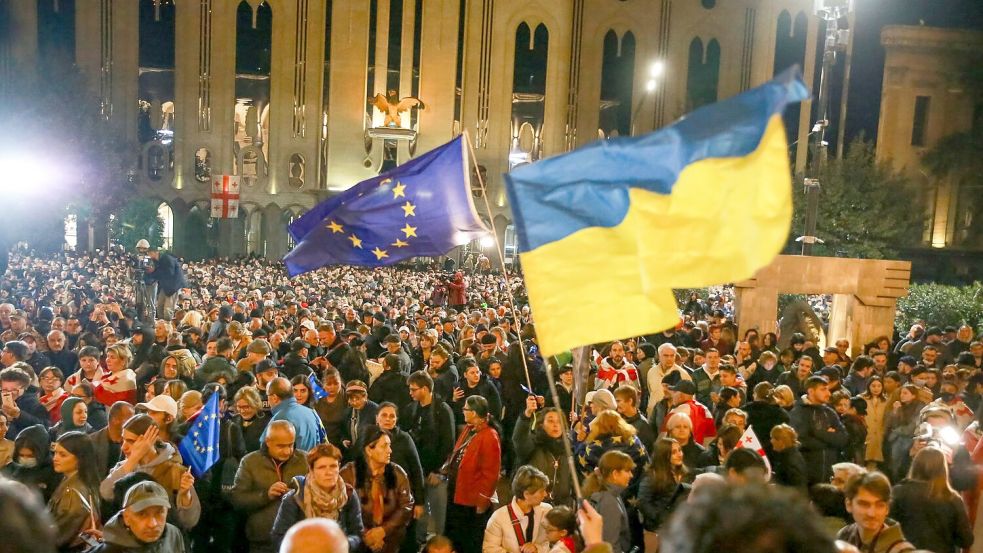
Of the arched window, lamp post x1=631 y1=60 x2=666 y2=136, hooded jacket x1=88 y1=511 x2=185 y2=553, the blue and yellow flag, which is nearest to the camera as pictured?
the blue and yellow flag

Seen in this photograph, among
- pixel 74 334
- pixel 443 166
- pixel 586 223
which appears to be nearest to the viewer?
pixel 586 223

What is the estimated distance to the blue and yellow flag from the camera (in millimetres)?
3727

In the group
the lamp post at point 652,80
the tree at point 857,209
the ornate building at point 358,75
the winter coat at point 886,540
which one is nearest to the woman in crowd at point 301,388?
the winter coat at point 886,540

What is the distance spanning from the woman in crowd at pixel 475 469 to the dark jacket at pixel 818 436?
8.05 ft

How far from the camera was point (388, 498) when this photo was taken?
536 centimetres

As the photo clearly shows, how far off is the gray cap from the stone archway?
488 inches

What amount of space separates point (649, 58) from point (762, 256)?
43.6 m

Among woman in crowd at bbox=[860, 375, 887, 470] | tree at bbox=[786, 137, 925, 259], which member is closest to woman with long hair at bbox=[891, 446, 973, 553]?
woman in crowd at bbox=[860, 375, 887, 470]

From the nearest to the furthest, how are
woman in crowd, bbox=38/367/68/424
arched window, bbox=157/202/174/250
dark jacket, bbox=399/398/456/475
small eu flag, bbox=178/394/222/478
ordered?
small eu flag, bbox=178/394/222/478, woman in crowd, bbox=38/367/68/424, dark jacket, bbox=399/398/456/475, arched window, bbox=157/202/174/250

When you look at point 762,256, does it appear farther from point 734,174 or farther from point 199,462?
point 199,462

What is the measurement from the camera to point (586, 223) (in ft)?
13.4

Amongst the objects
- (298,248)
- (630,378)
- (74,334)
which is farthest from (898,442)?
(74,334)

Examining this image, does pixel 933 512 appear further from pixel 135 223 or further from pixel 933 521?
pixel 135 223

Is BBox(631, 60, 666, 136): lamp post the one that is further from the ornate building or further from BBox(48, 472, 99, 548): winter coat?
BBox(48, 472, 99, 548): winter coat
